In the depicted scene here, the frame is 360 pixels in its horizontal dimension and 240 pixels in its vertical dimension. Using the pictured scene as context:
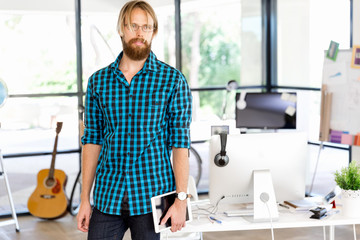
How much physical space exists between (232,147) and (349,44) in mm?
3088

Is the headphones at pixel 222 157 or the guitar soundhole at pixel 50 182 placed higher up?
the headphones at pixel 222 157

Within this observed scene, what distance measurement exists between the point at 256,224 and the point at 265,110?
2381 mm

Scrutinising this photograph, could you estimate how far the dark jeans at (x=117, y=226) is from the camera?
201cm

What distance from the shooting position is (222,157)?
2738 mm

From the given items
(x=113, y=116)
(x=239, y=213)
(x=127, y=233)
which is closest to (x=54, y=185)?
(x=127, y=233)

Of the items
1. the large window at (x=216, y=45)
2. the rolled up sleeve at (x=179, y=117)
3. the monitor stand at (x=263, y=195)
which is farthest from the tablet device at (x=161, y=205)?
the large window at (x=216, y=45)

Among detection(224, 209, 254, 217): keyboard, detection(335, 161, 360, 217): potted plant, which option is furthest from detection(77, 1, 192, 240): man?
detection(335, 161, 360, 217): potted plant

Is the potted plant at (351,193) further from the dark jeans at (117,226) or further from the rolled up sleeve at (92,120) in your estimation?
the rolled up sleeve at (92,120)

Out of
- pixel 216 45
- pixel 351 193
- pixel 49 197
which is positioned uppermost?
pixel 216 45

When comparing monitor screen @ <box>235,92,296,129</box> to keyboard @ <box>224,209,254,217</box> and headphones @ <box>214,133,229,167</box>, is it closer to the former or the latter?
keyboard @ <box>224,209,254,217</box>

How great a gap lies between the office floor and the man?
287 centimetres

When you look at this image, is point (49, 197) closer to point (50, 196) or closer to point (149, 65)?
point (50, 196)

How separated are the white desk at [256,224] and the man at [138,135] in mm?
719

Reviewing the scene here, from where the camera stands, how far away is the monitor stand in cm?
275
